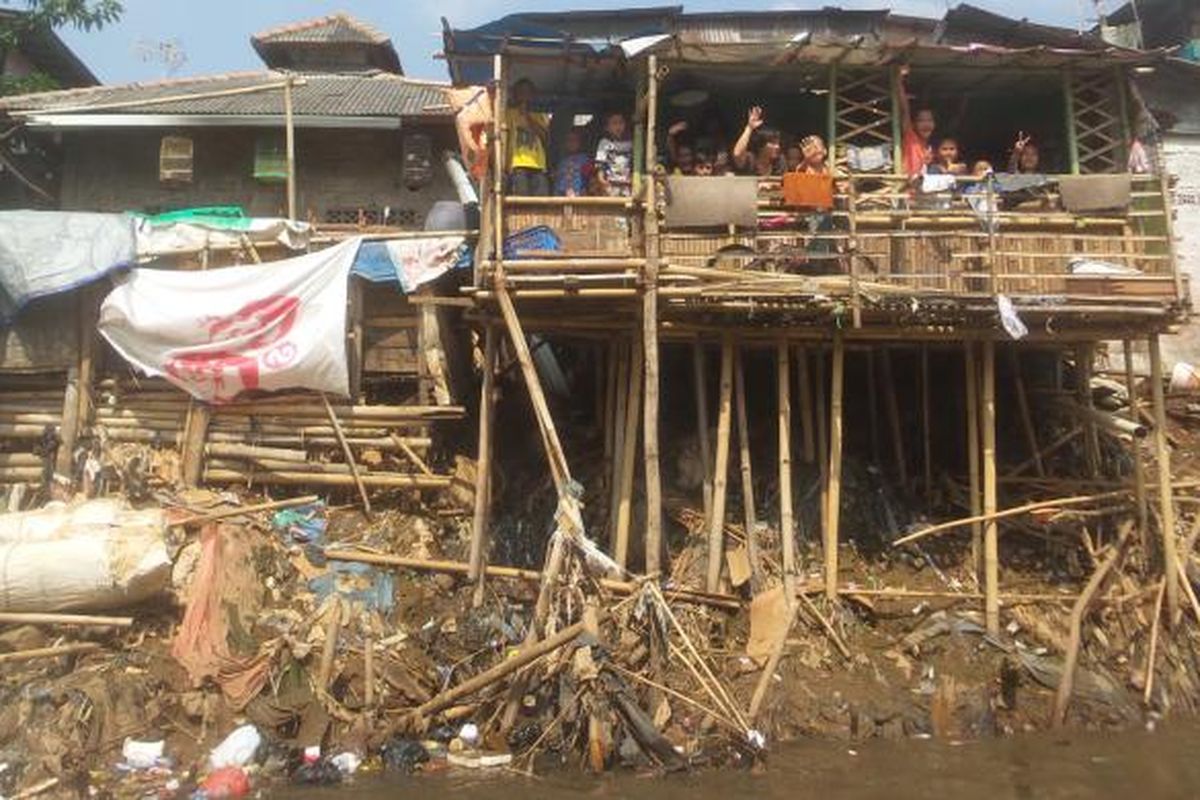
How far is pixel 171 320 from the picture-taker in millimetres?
11688

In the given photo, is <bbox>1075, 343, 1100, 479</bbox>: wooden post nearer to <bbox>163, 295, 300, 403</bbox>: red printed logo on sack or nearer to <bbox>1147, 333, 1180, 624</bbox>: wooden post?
<bbox>1147, 333, 1180, 624</bbox>: wooden post

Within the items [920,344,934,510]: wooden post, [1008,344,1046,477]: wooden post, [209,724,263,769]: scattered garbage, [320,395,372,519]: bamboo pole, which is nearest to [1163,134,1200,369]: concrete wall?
[1008,344,1046,477]: wooden post

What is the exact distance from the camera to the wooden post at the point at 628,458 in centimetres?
1062

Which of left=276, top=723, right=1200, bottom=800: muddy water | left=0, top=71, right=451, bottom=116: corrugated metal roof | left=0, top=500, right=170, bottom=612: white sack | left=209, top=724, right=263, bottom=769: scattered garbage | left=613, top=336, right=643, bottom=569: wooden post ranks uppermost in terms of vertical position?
left=0, top=71, right=451, bottom=116: corrugated metal roof

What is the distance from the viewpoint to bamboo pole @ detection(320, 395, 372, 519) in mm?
11688

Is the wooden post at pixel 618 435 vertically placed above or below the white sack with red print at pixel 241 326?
below

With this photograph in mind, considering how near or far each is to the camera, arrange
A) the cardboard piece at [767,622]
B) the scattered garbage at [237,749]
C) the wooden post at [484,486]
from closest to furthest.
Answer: the scattered garbage at [237,749] < the cardboard piece at [767,622] < the wooden post at [484,486]

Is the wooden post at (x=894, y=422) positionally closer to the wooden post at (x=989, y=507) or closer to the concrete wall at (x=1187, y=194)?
the wooden post at (x=989, y=507)

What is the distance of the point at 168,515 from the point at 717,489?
5.47 metres

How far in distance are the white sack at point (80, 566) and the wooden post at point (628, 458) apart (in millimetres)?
4197

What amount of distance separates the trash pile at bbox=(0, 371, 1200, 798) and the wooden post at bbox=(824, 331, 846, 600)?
254 millimetres

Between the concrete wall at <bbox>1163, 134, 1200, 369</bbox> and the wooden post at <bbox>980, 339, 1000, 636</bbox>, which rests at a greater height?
the concrete wall at <bbox>1163, 134, 1200, 369</bbox>

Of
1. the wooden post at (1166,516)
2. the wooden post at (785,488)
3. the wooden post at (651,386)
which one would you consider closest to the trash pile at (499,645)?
the wooden post at (1166,516)

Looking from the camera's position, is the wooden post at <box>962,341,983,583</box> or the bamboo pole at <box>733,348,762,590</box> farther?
the wooden post at <box>962,341,983,583</box>
